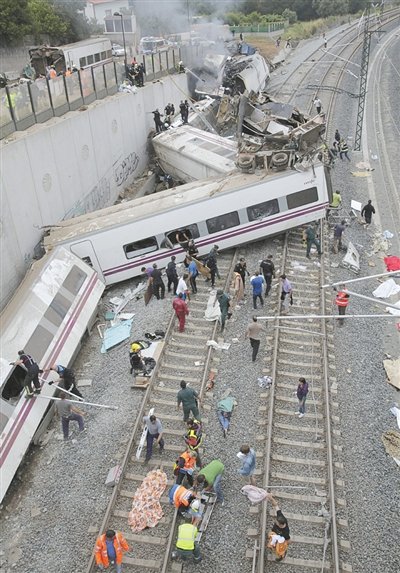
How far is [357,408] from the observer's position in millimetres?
11859

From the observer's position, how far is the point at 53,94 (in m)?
18.4

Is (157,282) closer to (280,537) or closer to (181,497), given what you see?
(181,497)

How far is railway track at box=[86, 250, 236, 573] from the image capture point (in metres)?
9.00

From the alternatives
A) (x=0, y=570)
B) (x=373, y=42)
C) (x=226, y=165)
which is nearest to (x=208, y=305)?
(x=226, y=165)

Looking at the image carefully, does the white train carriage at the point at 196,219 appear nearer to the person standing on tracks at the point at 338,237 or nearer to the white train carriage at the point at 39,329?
the person standing on tracks at the point at 338,237

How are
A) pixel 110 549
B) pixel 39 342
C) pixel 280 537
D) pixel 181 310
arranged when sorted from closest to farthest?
pixel 110 549 < pixel 280 537 < pixel 39 342 < pixel 181 310

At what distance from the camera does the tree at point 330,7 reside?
84.0 meters

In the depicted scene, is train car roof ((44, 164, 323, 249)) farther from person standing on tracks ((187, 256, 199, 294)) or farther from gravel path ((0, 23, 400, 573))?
gravel path ((0, 23, 400, 573))

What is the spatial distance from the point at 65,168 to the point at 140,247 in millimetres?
4368

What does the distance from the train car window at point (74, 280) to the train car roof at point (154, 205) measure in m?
1.31

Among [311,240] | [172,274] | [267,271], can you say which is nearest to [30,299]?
[172,274]

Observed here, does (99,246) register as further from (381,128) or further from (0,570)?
(381,128)

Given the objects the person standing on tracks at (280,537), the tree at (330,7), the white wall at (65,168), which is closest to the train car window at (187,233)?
the white wall at (65,168)

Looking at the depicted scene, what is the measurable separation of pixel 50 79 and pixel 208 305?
9.86 meters
